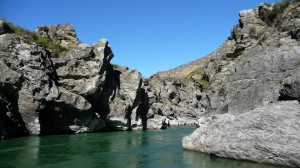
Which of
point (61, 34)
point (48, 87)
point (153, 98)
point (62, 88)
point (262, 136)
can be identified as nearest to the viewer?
point (262, 136)

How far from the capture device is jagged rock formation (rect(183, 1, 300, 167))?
2041 cm

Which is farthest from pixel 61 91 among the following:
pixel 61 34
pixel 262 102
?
pixel 262 102

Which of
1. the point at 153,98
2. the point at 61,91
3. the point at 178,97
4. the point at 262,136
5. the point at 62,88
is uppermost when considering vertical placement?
the point at 178,97

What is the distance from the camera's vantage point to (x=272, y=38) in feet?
132

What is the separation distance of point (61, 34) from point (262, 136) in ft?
214

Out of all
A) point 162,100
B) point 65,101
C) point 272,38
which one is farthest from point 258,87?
point 162,100

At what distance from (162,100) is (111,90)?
154ft

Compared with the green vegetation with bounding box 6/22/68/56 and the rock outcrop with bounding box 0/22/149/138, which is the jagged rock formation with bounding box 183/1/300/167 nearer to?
the rock outcrop with bounding box 0/22/149/138

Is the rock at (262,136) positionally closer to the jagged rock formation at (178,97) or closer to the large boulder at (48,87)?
the large boulder at (48,87)

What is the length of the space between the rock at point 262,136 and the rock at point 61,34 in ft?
190

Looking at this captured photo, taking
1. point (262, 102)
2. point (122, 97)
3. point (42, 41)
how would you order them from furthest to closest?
1. point (122, 97)
2. point (42, 41)
3. point (262, 102)

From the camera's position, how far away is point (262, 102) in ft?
103

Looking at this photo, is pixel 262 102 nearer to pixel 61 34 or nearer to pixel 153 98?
pixel 61 34

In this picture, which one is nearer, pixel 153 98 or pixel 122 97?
pixel 122 97
